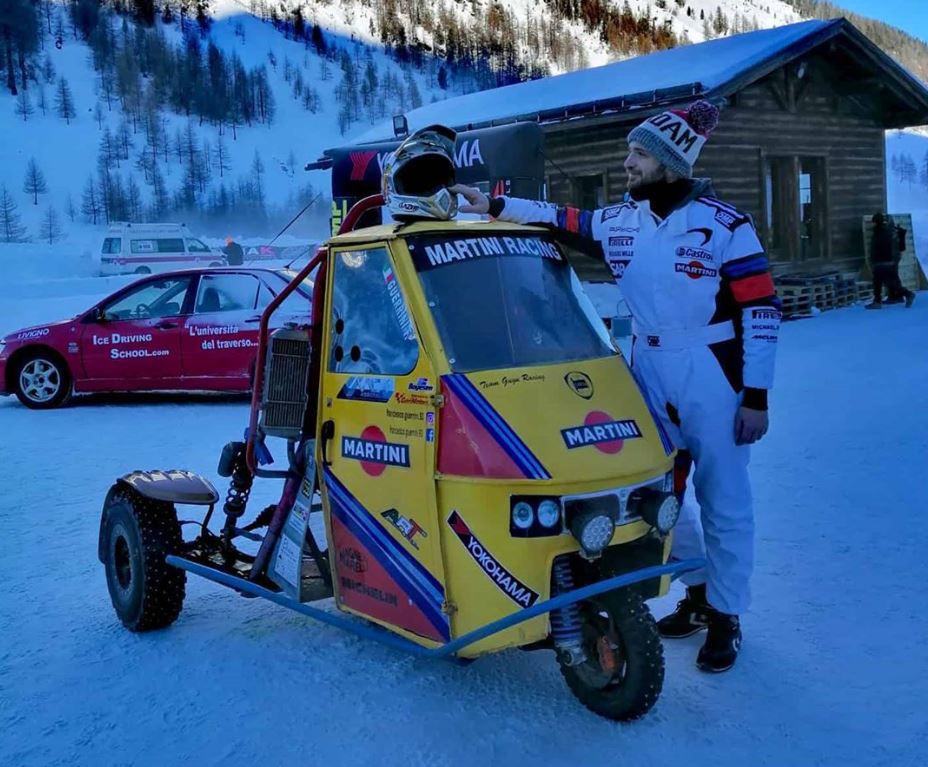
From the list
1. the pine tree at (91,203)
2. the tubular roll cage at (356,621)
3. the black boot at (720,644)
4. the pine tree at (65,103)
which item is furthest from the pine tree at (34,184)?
the black boot at (720,644)

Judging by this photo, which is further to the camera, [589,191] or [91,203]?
[91,203]

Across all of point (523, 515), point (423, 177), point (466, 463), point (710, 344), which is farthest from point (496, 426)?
point (423, 177)

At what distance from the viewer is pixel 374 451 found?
12.2 ft

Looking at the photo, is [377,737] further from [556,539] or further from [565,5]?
[565,5]

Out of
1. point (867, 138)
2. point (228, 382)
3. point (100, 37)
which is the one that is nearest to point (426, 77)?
point (100, 37)

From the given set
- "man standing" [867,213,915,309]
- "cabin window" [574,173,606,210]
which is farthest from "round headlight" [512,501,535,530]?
"man standing" [867,213,915,309]

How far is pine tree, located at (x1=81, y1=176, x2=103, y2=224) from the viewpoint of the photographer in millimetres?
59812

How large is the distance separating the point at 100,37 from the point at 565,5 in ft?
209

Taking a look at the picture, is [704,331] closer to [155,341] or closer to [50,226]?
[155,341]

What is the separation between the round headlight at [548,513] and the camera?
10.8ft

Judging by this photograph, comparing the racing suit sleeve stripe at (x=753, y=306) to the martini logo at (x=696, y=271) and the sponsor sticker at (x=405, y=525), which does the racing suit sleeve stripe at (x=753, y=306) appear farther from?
the sponsor sticker at (x=405, y=525)

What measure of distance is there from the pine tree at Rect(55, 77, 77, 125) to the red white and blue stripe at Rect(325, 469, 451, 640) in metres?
76.1

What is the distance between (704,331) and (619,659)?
1342 millimetres

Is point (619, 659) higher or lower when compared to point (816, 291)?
lower
